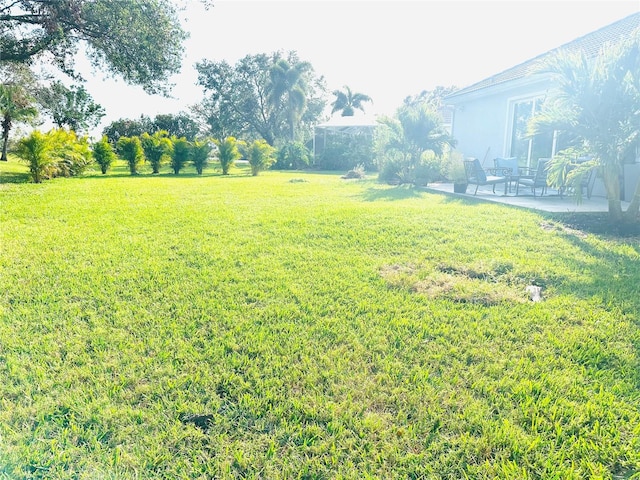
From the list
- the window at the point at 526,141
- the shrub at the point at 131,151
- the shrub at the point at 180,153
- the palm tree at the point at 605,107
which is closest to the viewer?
the palm tree at the point at 605,107

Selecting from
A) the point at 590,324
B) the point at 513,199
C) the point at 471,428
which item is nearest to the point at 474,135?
the point at 513,199

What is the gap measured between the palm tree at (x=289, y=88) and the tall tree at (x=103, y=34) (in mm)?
20061

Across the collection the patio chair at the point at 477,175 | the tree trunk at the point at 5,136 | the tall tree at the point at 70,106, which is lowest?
the patio chair at the point at 477,175

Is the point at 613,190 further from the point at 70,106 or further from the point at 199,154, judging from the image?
the point at 70,106

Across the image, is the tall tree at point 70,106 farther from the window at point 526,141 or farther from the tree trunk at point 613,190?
the tree trunk at point 613,190

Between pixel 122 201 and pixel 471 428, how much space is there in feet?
28.3

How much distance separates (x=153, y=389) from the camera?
2.17m

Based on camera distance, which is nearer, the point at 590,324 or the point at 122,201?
the point at 590,324

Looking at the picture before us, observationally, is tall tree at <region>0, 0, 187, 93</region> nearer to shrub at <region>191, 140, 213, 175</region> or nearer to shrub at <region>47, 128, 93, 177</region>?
shrub at <region>47, 128, 93, 177</region>

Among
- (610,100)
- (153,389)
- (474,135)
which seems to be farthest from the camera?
(474,135)

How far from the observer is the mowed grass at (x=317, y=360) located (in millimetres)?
1762

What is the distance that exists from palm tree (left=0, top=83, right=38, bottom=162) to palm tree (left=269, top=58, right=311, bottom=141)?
18.7 meters

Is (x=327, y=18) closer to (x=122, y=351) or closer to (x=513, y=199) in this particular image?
(x=513, y=199)

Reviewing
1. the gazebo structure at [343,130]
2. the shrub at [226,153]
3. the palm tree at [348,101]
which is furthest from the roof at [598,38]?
the palm tree at [348,101]
